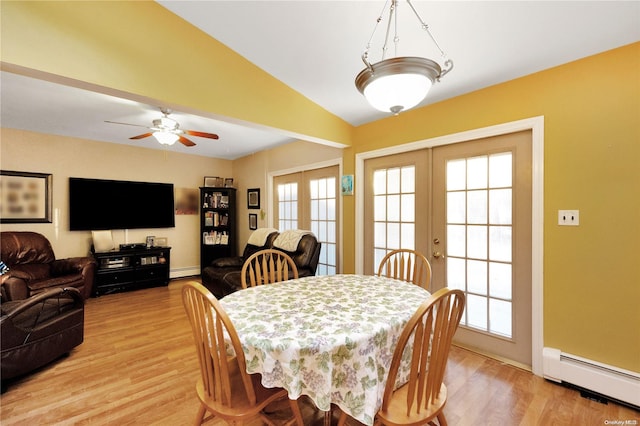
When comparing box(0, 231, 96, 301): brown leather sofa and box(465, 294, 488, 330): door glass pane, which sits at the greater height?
box(0, 231, 96, 301): brown leather sofa

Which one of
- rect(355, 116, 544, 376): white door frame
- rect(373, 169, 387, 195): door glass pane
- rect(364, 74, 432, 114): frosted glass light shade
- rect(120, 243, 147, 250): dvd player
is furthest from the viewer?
rect(120, 243, 147, 250): dvd player

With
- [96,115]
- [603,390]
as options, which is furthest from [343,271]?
[96,115]

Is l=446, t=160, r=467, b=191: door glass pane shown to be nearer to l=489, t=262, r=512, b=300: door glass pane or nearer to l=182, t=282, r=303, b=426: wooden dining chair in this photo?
l=489, t=262, r=512, b=300: door glass pane

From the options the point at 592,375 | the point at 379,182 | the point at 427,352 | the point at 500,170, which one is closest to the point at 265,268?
the point at 427,352

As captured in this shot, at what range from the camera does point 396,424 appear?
1067 millimetres

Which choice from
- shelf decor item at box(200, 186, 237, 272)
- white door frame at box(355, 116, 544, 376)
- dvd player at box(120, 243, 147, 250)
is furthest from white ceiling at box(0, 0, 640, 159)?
shelf decor item at box(200, 186, 237, 272)

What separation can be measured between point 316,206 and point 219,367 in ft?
10.1

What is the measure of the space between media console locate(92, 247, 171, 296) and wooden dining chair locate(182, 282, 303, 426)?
3.76 m

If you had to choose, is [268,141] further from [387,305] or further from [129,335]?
[387,305]

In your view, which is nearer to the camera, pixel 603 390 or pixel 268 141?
pixel 603 390

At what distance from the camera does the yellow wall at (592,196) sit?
1.72 m

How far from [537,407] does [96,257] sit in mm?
5212

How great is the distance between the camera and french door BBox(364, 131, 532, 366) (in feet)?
7.23

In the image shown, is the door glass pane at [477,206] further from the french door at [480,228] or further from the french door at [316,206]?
the french door at [316,206]
